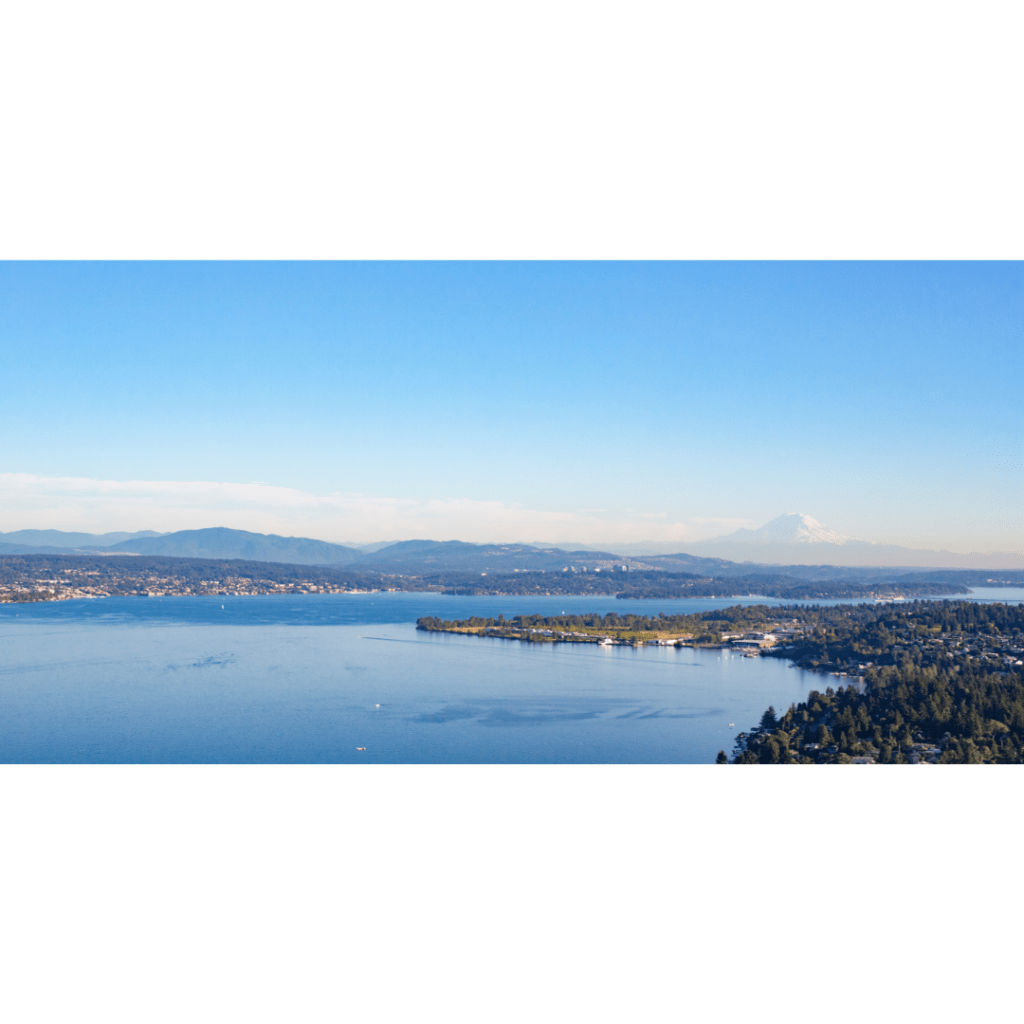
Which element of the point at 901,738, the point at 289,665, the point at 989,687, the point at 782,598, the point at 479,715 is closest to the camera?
the point at 901,738

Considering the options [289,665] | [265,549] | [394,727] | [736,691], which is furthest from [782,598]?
[265,549]

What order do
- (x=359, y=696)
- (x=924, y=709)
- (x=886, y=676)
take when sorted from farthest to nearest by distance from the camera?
(x=359, y=696) < (x=886, y=676) < (x=924, y=709)

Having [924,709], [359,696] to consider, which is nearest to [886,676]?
[924,709]

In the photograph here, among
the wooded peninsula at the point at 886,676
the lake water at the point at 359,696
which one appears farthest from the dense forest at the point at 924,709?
the lake water at the point at 359,696

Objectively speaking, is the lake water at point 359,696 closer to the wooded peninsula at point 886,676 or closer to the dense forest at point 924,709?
the wooded peninsula at point 886,676

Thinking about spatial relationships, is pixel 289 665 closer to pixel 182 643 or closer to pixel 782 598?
pixel 182 643

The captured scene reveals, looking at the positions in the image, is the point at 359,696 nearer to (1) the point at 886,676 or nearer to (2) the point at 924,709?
(1) the point at 886,676

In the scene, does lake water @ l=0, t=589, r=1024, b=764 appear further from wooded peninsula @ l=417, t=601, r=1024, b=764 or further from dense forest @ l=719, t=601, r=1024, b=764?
dense forest @ l=719, t=601, r=1024, b=764

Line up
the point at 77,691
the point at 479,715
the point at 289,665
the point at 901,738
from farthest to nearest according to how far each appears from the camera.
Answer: the point at 289,665 < the point at 77,691 < the point at 479,715 < the point at 901,738
